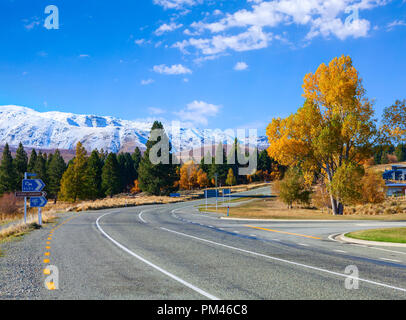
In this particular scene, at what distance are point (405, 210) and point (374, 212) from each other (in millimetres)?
3624

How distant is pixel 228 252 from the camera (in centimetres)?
1170

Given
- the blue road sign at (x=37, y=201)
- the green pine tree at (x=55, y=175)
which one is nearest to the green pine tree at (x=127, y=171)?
the green pine tree at (x=55, y=175)

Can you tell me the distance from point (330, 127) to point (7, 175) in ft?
238

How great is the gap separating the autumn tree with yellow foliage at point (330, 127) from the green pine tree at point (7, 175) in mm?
66742

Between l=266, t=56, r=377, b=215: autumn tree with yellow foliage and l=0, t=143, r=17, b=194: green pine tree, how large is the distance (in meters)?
66.7

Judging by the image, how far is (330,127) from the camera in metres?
31.7

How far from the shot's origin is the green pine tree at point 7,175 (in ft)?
250

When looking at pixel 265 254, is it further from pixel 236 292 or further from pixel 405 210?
pixel 405 210

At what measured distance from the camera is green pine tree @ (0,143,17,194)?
250 ft

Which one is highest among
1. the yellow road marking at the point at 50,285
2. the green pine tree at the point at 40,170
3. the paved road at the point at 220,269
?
the green pine tree at the point at 40,170

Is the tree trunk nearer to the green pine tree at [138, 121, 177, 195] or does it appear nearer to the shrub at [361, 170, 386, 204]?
the shrub at [361, 170, 386, 204]

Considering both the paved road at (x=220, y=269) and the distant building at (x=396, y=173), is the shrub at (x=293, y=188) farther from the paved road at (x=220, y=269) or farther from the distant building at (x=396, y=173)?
the distant building at (x=396, y=173)

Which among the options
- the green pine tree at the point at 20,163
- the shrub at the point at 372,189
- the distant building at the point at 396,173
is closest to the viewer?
the shrub at the point at 372,189
